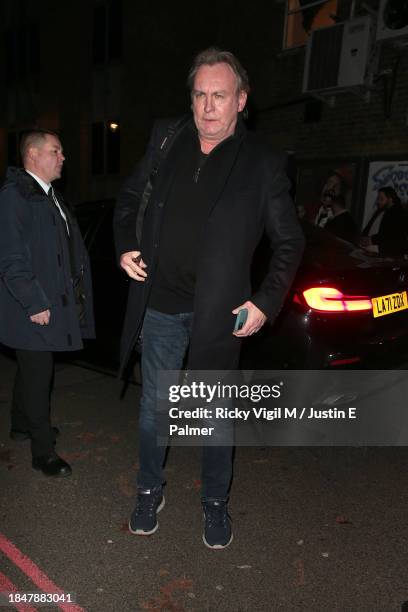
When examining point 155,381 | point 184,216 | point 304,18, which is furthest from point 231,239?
point 304,18

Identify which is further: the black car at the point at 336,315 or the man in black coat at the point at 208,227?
the black car at the point at 336,315

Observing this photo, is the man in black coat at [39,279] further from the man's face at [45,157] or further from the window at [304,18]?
the window at [304,18]

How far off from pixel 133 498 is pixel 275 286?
150 cm

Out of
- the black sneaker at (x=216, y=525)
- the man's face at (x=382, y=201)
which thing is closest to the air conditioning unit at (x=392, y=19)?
the man's face at (x=382, y=201)

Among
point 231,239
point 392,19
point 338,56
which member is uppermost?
point 392,19

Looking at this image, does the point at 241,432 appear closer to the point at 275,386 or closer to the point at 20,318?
the point at 275,386

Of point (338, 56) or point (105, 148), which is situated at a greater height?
point (338, 56)

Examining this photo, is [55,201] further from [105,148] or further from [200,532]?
[105,148]

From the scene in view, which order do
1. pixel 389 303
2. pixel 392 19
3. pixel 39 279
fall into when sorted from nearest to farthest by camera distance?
1. pixel 39 279
2. pixel 389 303
3. pixel 392 19

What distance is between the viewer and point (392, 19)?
341 inches

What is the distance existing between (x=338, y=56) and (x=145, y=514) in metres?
9.24

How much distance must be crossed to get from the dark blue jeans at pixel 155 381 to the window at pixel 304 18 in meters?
9.38

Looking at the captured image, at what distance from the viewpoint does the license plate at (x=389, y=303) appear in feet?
10.5

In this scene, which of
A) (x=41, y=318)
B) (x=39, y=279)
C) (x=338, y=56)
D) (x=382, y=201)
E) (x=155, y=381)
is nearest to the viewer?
(x=155, y=381)
